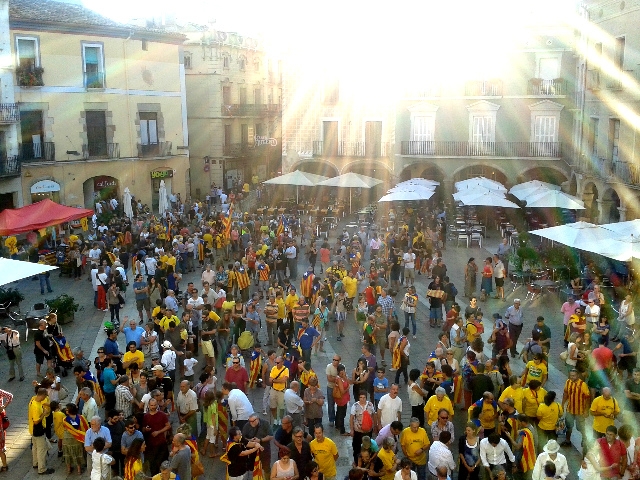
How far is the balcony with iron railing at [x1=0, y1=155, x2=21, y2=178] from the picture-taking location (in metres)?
29.4

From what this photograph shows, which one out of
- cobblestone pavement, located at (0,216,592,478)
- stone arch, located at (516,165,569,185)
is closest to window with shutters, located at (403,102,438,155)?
stone arch, located at (516,165,569,185)

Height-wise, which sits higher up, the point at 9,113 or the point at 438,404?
the point at 9,113

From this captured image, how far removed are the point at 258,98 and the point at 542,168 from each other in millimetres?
23749

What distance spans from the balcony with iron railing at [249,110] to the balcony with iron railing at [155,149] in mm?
8897

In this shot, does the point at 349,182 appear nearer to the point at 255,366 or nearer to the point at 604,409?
the point at 255,366

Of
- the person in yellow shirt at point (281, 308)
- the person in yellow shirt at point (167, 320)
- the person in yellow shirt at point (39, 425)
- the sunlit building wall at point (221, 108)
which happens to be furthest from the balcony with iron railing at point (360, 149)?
the person in yellow shirt at point (39, 425)

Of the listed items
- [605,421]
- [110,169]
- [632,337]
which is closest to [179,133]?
[110,169]

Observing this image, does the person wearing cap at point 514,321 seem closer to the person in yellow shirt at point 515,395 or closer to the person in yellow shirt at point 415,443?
the person in yellow shirt at point 515,395

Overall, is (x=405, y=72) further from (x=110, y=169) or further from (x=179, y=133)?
(x=110, y=169)

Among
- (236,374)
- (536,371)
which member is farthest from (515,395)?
(236,374)

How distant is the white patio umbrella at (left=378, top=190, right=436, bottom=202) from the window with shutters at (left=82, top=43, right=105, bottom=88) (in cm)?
1534

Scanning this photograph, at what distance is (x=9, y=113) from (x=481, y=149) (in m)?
21.8

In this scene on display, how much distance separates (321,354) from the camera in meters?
15.7

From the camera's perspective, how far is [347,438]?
11.6 meters
